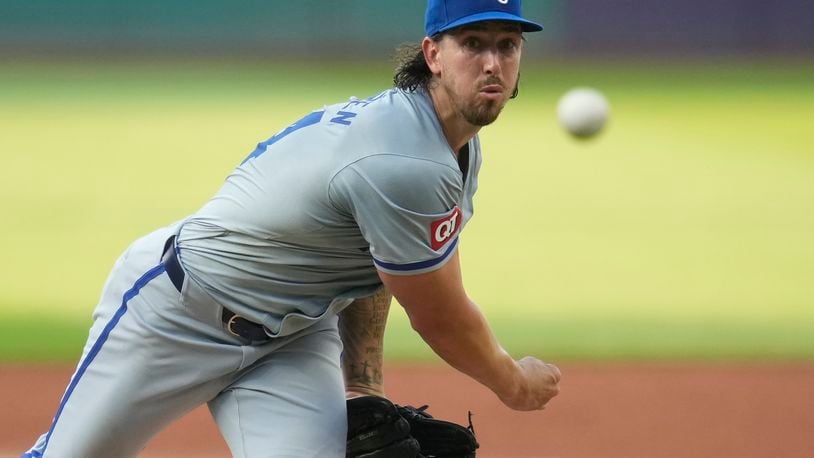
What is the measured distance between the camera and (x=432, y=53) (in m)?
2.82

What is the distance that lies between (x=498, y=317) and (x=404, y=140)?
216 inches

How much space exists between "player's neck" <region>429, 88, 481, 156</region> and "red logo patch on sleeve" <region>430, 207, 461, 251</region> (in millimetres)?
187

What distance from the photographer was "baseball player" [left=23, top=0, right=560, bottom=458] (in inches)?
106

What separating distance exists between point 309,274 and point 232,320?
0.81 ft

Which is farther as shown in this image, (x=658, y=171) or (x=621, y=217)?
(x=658, y=171)

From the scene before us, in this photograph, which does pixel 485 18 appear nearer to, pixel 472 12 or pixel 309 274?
pixel 472 12

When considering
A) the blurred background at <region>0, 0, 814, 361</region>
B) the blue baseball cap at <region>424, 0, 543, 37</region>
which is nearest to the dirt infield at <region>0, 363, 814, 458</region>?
the blurred background at <region>0, 0, 814, 361</region>

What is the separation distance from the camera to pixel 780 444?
5.68m

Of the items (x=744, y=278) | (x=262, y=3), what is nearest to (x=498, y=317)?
(x=744, y=278)

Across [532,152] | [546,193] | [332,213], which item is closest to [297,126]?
[332,213]

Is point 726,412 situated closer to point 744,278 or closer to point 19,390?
point 744,278

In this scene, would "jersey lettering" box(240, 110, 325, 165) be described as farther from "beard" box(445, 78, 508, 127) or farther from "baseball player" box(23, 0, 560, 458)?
"beard" box(445, 78, 508, 127)

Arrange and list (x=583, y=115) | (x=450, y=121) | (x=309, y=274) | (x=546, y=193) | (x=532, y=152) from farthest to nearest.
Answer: (x=532, y=152) → (x=546, y=193) → (x=583, y=115) → (x=309, y=274) → (x=450, y=121)

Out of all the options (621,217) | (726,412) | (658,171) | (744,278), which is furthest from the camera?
(658,171)
